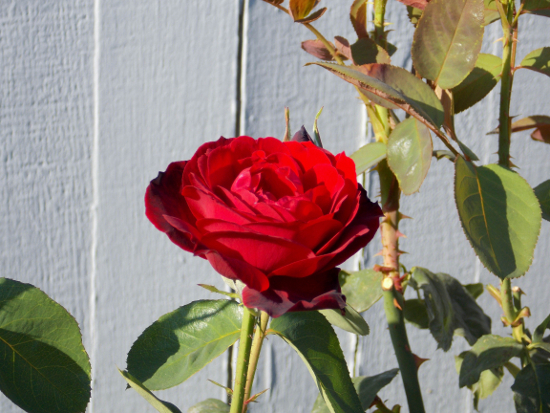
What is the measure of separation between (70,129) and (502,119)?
543mm

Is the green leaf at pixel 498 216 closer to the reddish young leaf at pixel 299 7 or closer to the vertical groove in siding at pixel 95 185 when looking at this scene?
the reddish young leaf at pixel 299 7

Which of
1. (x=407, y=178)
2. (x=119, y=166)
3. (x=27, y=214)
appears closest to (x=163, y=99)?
(x=119, y=166)

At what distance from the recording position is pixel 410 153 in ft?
1.24

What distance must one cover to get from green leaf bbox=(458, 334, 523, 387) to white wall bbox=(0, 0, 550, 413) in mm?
328

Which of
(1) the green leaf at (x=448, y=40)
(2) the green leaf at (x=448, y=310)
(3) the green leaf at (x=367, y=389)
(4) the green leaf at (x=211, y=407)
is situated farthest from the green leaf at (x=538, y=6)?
(4) the green leaf at (x=211, y=407)

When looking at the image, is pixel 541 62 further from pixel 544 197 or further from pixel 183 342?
pixel 183 342

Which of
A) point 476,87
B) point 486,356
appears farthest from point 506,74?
point 486,356

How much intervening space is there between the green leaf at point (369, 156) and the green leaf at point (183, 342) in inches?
6.5

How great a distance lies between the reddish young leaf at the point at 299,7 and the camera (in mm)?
396

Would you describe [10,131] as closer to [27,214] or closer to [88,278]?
[27,214]

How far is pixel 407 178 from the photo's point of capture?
1.21 ft

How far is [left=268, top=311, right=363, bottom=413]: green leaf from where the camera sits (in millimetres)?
312

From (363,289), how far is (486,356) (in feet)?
0.45

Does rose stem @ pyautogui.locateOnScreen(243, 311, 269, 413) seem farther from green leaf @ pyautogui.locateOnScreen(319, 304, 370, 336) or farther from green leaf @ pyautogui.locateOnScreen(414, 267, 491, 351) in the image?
green leaf @ pyautogui.locateOnScreen(414, 267, 491, 351)
